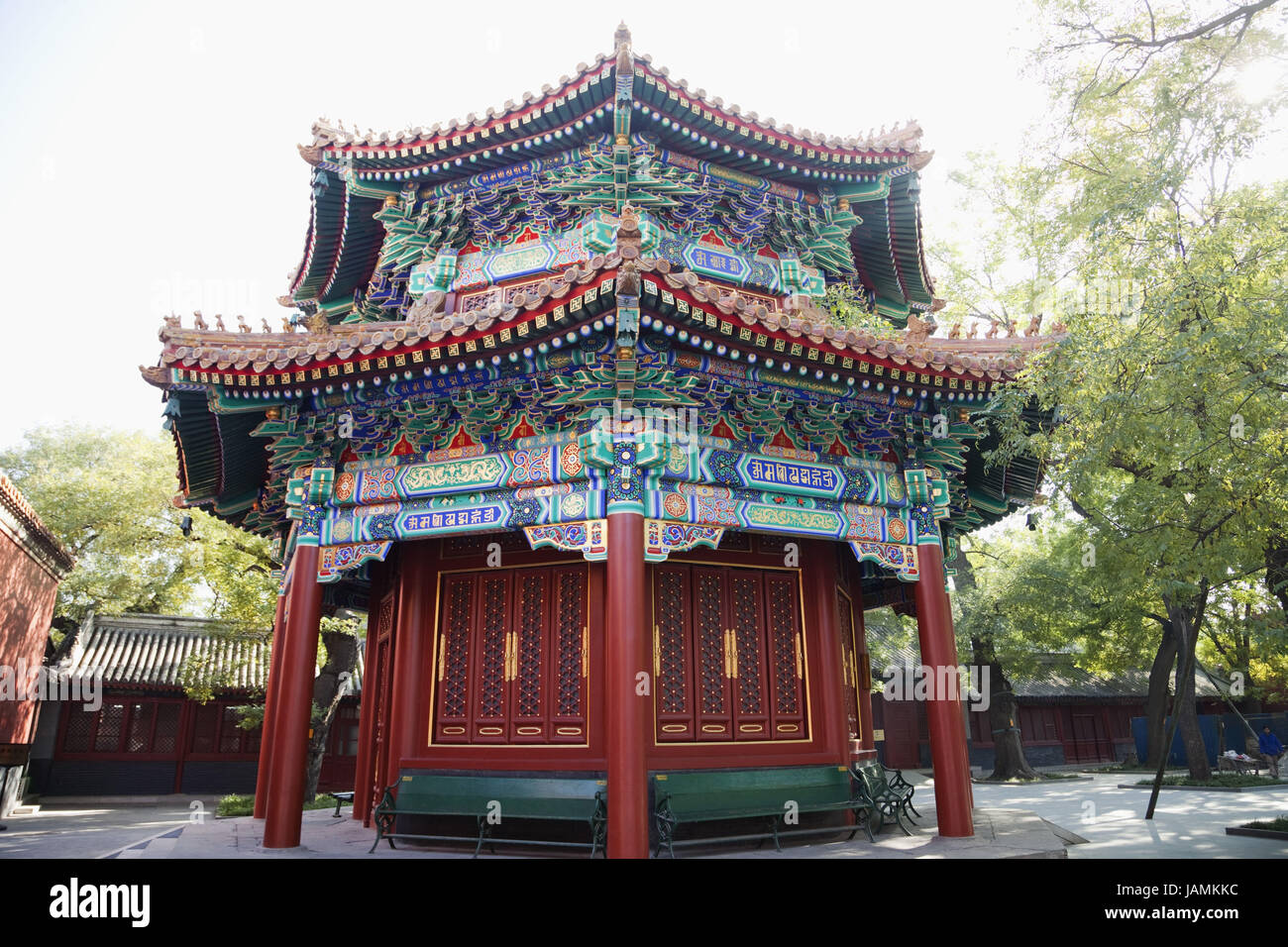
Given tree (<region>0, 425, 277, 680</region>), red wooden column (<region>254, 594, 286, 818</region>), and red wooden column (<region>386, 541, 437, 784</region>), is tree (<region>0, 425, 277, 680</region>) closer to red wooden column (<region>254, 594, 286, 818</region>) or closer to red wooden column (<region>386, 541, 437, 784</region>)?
red wooden column (<region>254, 594, 286, 818</region>)

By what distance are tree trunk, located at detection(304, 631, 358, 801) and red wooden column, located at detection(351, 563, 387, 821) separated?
755 cm

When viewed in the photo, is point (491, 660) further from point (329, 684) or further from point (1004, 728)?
→ point (1004, 728)

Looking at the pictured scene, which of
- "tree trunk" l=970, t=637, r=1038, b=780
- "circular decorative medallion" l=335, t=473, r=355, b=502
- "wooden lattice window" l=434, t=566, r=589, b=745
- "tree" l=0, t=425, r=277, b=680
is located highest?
"tree" l=0, t=425, r=277, b=680

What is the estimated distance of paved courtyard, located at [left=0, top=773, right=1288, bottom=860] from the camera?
26.0 ft

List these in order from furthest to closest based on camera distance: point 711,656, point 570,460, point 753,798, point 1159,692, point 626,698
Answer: point 1159,692
point 711,656
point 753,798
point 570,460
point 626,698

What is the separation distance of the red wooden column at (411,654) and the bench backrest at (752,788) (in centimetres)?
280

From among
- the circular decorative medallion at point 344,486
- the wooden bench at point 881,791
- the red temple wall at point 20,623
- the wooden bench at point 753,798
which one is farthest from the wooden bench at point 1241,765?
the red temple wall at point 20,623

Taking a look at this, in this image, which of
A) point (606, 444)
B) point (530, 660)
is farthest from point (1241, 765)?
point (606, 444)

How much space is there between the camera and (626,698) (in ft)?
23.2

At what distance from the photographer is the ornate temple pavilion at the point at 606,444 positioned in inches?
301

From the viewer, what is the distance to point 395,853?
7977mm

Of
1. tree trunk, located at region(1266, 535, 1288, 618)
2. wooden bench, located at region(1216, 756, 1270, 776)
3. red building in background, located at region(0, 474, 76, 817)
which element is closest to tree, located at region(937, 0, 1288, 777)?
tree trunk, located at region(1266, 535, 1288, 618)

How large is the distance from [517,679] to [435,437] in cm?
272

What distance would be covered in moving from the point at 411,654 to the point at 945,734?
582cm
